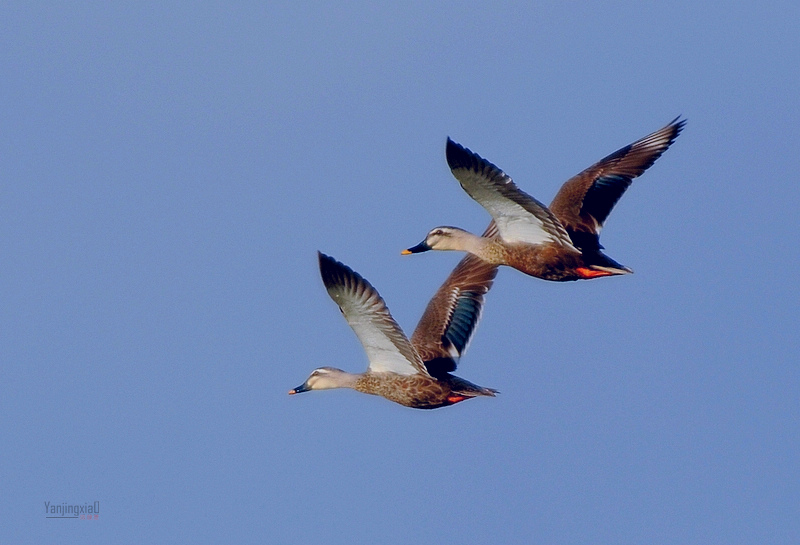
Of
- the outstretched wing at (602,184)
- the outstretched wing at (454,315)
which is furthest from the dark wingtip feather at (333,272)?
the outstretched wing at (602,184)

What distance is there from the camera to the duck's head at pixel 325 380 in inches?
775

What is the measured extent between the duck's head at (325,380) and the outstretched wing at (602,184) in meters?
3.95

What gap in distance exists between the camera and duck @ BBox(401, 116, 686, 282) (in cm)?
1836

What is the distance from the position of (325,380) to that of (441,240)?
2799 millimetres

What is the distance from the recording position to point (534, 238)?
19.4 metres

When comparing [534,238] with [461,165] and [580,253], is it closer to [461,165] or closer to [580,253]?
[580,253]

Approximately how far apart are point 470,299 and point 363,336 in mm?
3708

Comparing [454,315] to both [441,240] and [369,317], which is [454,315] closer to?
[441,240]

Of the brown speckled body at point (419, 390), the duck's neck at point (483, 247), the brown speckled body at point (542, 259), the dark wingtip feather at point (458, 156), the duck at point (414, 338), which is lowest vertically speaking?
the brown speckled body at point (419, 390)

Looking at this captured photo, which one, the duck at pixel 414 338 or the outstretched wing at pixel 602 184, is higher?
the outstretched wing at pixel 602 184

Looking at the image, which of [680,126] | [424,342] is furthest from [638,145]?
[424,342]

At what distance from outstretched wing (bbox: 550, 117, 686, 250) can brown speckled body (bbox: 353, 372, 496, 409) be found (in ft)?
9.37

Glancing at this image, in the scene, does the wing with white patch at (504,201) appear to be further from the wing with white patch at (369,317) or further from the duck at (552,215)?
the wing with white patch at (369,317)

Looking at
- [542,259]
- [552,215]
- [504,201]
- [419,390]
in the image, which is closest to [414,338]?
[419,390]
